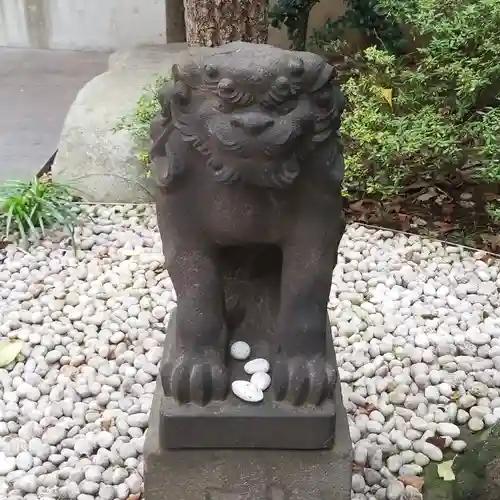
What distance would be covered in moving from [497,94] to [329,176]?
1989 mm

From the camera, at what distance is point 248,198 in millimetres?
1239

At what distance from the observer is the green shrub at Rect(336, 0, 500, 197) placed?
9.16 ft

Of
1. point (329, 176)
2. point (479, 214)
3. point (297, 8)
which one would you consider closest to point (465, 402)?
point (329, 176)

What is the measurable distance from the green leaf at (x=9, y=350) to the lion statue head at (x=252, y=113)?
126cm

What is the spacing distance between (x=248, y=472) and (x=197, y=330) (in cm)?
29

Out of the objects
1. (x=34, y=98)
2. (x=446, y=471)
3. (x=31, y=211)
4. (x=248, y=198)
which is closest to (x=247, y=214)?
(x=248, y=198)

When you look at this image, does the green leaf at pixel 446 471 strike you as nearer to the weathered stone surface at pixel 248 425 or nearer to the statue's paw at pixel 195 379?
the weathered stone surface at pixel 248 425

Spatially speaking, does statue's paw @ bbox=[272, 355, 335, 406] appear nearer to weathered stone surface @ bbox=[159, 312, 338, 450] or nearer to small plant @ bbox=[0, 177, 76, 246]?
weathered stone surface @ bbox=[159, 312, 338, 450]

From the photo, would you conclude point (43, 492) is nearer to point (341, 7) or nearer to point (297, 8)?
point (297, 8)

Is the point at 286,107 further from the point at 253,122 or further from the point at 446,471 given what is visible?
the point at 446,471

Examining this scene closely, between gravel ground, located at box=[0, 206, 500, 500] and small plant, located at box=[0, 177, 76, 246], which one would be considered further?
small plant, located at box=[0, 177, 76, 246]

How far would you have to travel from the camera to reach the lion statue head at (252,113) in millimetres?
1111

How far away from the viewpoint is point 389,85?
3.11 meters

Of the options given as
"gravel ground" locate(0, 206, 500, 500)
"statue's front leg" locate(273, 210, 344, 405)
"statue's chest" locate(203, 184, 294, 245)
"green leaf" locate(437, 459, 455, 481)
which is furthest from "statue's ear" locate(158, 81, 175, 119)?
"green leaf" locate(437, 459, 455, 481)
